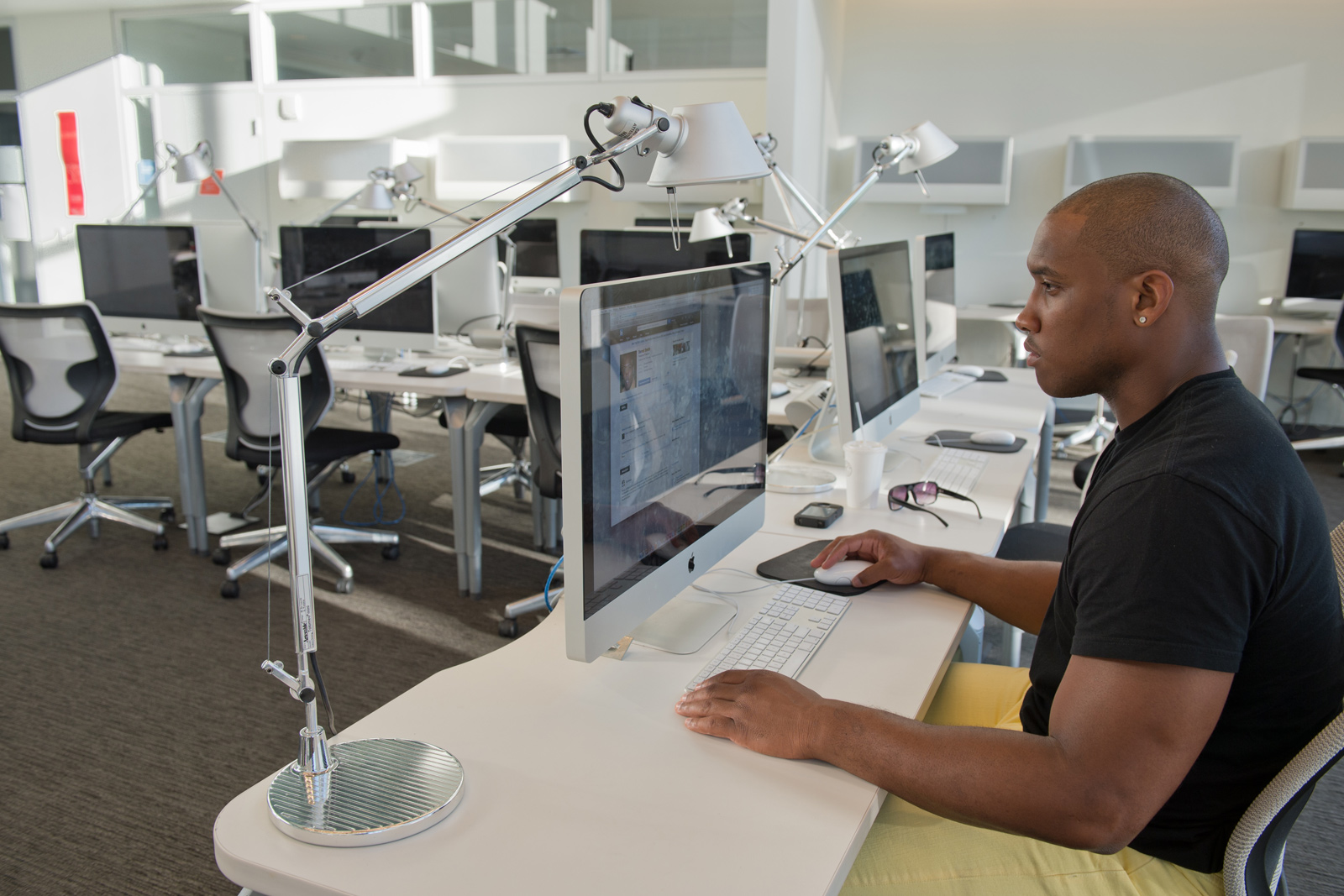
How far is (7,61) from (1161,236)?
34.4ft

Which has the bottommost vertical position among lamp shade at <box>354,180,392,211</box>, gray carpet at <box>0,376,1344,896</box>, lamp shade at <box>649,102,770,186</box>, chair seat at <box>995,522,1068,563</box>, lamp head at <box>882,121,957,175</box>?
gray carpet at <box>0,376,1344,896</box>

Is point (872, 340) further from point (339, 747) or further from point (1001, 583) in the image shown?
point (339, 747)

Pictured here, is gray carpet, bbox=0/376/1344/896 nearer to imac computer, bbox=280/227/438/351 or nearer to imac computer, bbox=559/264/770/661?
imac computer, bbox=280/227/438/351

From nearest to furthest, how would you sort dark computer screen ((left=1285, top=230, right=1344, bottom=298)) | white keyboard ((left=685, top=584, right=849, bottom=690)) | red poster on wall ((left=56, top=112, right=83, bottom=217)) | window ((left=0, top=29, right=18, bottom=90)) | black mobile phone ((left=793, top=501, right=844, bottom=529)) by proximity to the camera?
white keyboard ((left=685, top=584, right=849, bottom=690)), black mobile phone ((left=793, top=501, right=844, bottom=529)), dark computer screen ((left=1285, top=230, right=1344, bottom=298)), red poster on wall ((left=56, top=112, right=83, bottom=217)), window ((left=0, top=29, right=18, bottom=90))

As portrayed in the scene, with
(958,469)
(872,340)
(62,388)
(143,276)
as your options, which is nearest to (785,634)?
(872,340)

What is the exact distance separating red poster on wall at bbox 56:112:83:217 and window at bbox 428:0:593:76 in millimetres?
3375

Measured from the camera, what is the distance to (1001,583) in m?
1.50

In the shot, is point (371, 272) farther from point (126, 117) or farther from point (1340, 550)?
point (126, 117)

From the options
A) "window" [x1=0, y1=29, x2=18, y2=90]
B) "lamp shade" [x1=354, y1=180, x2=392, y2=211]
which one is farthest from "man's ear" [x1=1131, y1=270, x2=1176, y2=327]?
"window" [x1=0, y1=29, x2=18, y2=90]

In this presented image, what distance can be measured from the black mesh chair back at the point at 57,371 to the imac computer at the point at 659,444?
3014mm

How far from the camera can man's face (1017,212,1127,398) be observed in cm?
108

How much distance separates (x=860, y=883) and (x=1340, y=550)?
29.3 inches

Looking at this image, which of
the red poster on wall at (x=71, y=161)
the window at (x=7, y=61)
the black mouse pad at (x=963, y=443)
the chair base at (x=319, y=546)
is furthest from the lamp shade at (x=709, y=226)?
the window at (x=7, y=61)

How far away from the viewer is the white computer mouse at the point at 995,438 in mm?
2527
